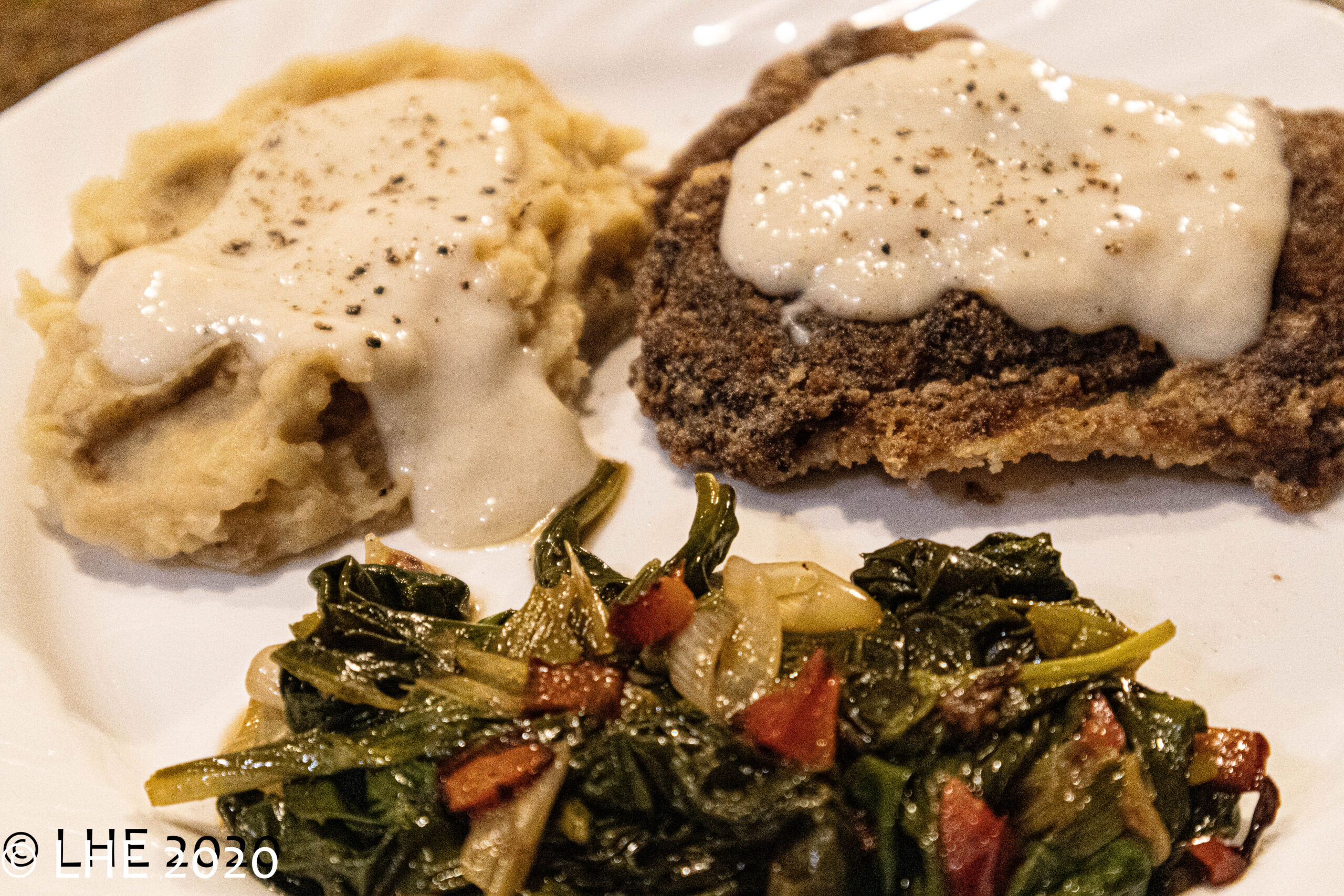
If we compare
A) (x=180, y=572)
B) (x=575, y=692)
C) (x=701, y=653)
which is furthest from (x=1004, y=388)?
(x=180, y=572)

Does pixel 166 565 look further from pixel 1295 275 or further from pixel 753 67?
pixel 1295 275

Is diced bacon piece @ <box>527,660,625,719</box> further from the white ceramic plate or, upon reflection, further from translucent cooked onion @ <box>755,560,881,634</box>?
the white ceramic plate

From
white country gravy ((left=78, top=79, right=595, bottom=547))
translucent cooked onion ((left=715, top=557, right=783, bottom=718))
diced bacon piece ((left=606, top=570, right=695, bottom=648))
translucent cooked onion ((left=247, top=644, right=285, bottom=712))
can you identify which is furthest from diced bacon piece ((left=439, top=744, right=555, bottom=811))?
white country gravy ((left=78, top=79, right=595, bottom=547))

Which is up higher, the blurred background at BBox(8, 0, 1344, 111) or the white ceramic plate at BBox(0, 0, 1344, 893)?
the blurred background at BBox(8, 0, 1344, 111)

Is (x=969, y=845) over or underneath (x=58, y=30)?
underneath

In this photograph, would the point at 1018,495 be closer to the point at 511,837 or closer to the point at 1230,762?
the point at 1230,762

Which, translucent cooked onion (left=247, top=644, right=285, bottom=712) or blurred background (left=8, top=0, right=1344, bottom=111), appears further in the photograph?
blurred background (left=8, top=0, right=1344, bottom=111)

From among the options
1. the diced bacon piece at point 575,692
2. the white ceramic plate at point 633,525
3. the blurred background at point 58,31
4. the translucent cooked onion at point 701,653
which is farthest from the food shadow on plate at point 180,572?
the blurred background at point 58,31
